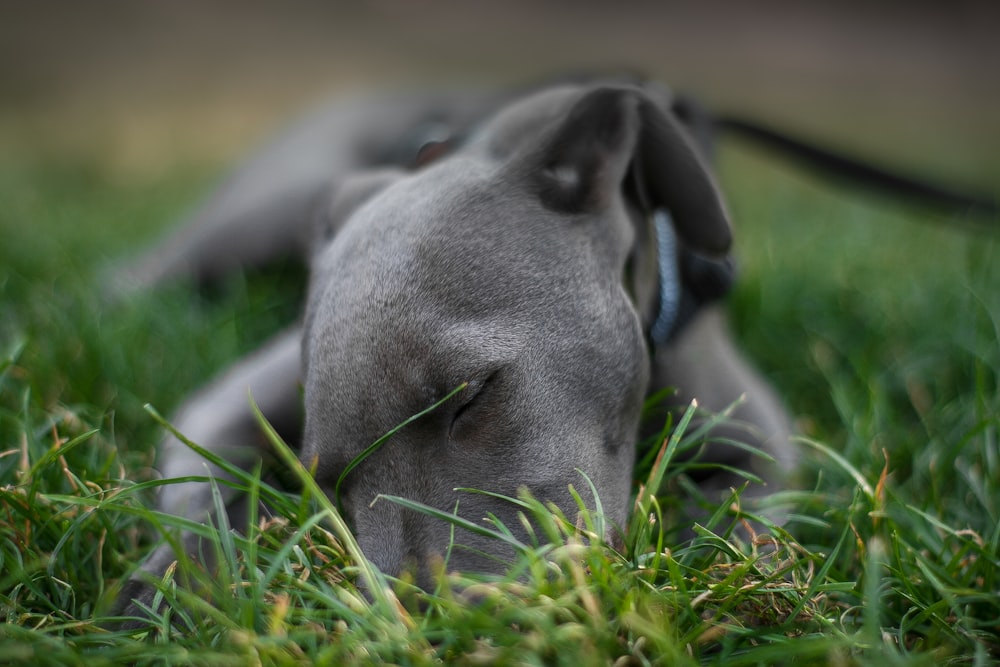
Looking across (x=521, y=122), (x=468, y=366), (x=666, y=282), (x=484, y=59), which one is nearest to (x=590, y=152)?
(x=521, y=122)

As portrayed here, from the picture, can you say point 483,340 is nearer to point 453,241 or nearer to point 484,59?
point 453,241

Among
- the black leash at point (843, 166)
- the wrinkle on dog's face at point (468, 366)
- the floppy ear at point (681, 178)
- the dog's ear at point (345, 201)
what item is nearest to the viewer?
the wrinkle on dog's face at point (468, 366)

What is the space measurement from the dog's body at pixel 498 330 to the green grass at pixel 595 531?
0.29 ft

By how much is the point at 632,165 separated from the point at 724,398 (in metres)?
0.64

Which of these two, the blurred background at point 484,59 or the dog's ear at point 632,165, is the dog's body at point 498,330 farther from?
the blurred background at point 484,59

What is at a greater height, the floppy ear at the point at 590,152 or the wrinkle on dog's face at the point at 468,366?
the floppy ear at the point at 590,152

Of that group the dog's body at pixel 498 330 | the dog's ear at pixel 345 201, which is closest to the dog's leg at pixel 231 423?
the dog's body at pixel 498 330

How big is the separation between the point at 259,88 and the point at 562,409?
7.53 metres

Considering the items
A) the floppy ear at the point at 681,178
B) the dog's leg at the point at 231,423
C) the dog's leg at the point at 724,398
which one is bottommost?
the dog's leg at the point at 724,398

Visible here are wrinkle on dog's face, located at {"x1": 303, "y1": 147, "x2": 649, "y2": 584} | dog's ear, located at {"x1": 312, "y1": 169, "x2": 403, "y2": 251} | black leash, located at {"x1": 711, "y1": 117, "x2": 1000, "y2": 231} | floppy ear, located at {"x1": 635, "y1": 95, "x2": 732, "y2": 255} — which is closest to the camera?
wrinkle on dog's face, located at {"x1": 303, "y1": 147, "x2": 649, "y2": 584}

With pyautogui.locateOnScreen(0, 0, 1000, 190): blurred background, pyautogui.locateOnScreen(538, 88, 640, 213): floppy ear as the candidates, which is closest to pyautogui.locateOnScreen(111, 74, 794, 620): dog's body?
pyautogui.locateOnScreen(538, 88, 640, 213): floppy ear

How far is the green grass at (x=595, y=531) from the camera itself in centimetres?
115

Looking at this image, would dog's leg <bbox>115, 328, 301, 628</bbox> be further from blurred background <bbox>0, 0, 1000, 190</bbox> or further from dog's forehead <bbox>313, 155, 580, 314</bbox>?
blurred background <bbox>0, 0, 1000, 190</bbox>

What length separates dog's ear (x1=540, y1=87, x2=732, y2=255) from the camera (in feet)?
5.29
